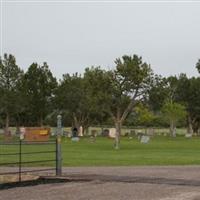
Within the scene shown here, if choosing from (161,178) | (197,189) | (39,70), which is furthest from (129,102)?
(39,70)

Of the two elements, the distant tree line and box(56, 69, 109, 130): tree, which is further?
box(56, 69, 109, 130): tree

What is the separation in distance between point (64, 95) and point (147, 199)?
287 ft

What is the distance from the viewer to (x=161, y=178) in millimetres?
21359

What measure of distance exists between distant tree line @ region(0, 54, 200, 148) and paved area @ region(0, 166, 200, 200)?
33479 millimetres

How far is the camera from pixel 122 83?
56594 mm

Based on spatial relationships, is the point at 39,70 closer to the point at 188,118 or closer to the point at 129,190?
the point at 188,118

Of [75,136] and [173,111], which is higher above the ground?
[173,111]

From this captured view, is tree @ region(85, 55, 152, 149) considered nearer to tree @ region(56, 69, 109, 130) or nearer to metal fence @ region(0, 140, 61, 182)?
metal fence @ region(0, 140, 61, 182)

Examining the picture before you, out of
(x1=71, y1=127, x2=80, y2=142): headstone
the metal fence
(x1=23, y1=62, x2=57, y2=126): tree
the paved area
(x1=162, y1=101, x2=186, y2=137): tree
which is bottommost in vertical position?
the paved area

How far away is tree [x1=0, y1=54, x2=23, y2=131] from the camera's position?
9600 cm

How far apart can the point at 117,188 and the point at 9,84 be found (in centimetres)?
8127

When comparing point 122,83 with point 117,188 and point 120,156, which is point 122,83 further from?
point 117,188

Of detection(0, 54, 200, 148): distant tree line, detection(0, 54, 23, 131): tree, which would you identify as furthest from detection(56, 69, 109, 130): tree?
detection(0, 54, 23, 131): tree

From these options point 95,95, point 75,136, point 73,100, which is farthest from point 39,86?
point 95,95
